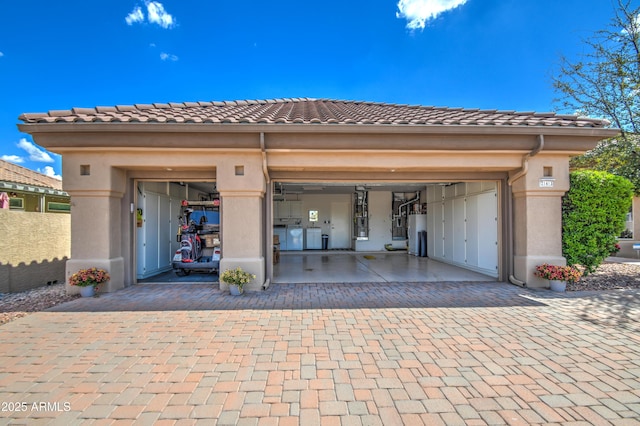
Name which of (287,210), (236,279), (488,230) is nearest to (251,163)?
(236,279)

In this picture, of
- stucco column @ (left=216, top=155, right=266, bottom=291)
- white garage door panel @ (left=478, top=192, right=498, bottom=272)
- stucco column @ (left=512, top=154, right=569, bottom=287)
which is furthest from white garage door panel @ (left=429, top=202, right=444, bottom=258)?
stucco column @ (left=216, top=155, right=266, bottom=291)

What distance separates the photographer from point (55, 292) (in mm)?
6137

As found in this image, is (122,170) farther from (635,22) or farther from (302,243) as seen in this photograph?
(635,22)

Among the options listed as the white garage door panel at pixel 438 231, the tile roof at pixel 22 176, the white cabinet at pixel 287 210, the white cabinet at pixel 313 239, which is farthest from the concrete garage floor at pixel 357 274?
the tile roof at pixel 22 176

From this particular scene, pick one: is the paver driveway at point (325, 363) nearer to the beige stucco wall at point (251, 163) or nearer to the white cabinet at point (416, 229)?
the beige stucco wall at point (251, 163)

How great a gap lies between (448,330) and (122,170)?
6806mm

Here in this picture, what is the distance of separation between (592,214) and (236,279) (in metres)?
7.57

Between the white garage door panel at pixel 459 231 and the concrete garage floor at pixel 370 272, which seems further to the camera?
the white garage door panel at pixel 459 231

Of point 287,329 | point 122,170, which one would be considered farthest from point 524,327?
point 122,170

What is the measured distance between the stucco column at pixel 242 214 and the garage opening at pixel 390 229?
5.14 feet

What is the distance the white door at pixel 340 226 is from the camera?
14844 mm

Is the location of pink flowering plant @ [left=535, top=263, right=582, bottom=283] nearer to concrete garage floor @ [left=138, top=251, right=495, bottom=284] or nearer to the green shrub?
the green shrub

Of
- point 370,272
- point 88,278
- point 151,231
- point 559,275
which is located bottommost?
point 370,272

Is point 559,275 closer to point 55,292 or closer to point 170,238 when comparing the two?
point 170,238
